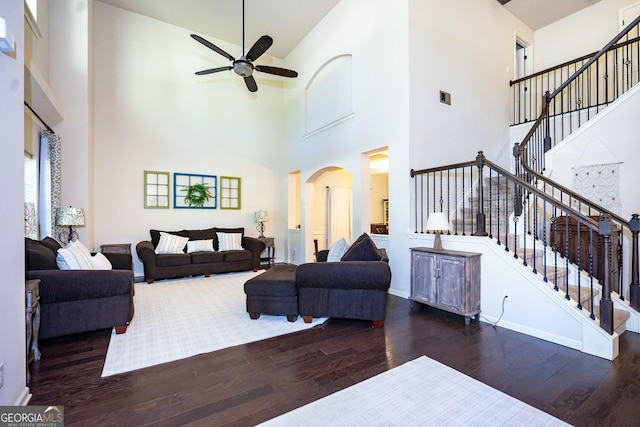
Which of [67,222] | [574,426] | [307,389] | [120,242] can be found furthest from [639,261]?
[120,242]

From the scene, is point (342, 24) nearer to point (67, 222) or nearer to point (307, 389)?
point (67, 222)

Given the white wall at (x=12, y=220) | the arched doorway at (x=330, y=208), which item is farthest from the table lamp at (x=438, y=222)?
the arched doorway at (x=330, y=208)

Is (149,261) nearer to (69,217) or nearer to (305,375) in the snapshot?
(69,217)

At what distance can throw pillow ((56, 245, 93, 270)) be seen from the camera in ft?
9.75

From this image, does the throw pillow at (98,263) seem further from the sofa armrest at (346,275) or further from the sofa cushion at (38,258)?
the sofa armrest at (346,275)

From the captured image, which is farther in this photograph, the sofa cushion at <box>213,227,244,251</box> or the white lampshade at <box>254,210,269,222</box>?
the white lampshade at <box>254,210,269,222</box>

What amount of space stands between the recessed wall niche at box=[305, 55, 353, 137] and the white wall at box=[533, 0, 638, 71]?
15.5 feet

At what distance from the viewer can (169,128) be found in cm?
Answer: 653

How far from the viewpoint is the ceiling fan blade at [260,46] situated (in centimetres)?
423

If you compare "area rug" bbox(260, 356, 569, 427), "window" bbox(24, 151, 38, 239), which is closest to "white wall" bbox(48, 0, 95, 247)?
"window" bbox(24, 151, 38, 239)

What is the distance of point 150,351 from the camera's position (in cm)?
265

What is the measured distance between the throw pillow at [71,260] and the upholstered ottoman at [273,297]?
1.69 metres

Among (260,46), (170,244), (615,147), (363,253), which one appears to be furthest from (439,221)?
(170,244)

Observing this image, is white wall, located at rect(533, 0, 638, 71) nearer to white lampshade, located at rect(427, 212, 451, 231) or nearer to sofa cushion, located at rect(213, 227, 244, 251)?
white lampshade, located at rect(427, 212, 451, 231)
